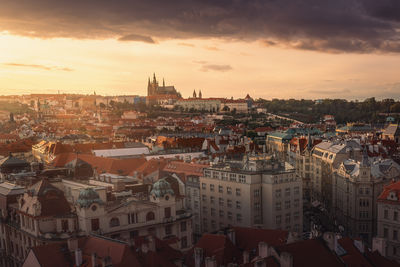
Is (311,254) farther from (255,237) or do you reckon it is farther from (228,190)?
(228,190)

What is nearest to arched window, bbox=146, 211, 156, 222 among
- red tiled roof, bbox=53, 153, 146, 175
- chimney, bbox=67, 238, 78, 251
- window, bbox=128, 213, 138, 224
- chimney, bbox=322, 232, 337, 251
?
window, bbox=128, 213, 138, 224

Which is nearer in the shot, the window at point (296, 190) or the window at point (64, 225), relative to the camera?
the window at point (64, 225)

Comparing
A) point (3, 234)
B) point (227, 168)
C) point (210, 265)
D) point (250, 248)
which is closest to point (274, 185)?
point (227, 168)

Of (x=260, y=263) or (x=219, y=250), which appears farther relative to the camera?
(x=219, y=250)

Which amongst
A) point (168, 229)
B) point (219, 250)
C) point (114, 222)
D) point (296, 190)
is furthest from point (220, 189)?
point (219, 250)

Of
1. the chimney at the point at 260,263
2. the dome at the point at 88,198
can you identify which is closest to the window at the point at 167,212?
the dome at the point at 88,198

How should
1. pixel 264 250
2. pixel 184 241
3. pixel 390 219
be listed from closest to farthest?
pixel 264 250, pixel 184 241, pixel 390 219

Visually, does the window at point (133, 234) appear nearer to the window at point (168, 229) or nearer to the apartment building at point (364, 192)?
the window at point (168, 229)
